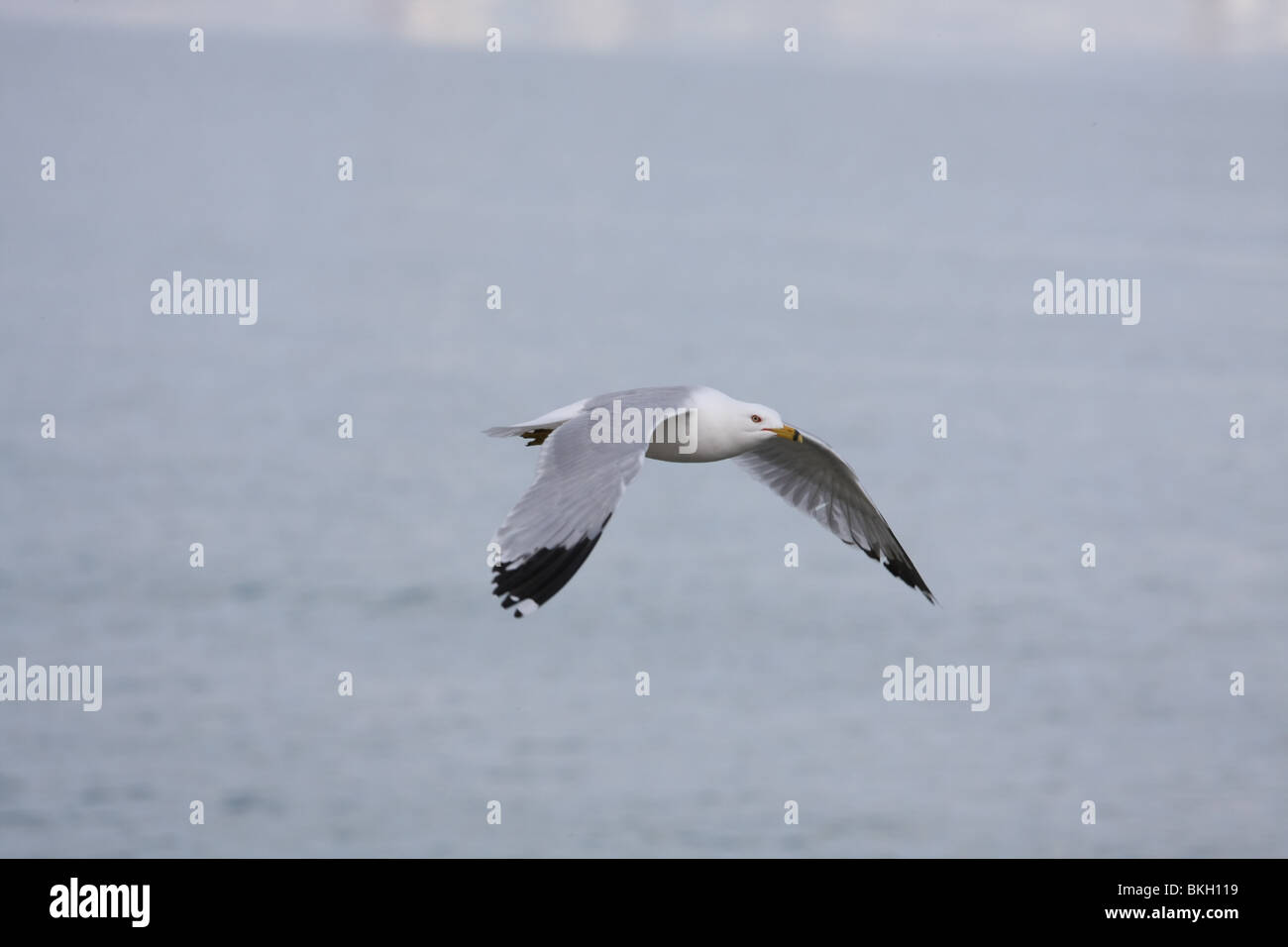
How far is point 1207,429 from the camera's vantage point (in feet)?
126

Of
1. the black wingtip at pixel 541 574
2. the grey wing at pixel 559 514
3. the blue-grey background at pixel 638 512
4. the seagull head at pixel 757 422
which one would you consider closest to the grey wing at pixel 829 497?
the seagull head at pixel 757 422

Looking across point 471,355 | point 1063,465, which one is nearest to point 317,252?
point 471,355

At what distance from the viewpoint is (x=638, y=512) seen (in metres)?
32.7

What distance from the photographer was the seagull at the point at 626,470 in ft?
27.2

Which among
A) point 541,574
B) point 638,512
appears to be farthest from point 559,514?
point 638,512

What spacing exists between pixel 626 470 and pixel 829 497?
216 cm

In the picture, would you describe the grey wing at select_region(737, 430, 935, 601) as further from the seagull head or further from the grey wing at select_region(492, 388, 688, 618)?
the grey wing at select_region(492, 388, 688, 618)

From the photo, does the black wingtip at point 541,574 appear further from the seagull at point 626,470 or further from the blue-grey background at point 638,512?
the blue-grey background at point 638,512

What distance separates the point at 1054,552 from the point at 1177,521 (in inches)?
118

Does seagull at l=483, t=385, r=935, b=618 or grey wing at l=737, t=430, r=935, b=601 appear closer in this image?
seagull at l=483, t=385, r=935, b=618

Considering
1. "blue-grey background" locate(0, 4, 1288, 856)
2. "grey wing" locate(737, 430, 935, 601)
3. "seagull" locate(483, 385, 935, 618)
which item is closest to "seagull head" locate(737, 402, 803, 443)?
"seagull" locate(483, 385, 935, 618)

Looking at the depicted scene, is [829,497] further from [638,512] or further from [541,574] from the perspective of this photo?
[638,512]

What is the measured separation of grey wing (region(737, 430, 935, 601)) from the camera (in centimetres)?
1040

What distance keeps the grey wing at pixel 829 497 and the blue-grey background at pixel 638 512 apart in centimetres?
1509
